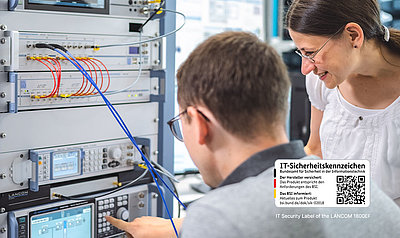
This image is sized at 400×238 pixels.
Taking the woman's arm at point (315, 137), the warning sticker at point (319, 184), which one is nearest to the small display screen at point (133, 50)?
the woman's arm at point (315, 137)

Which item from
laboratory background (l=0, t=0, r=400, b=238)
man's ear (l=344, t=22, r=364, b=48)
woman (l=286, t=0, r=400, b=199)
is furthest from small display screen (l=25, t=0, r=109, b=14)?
man's ear (l=344, t=22, r=364, b=48)

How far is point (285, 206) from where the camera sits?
0.89 m

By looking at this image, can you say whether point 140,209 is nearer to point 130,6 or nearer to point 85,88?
point 85,88

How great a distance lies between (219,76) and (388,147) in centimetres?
78

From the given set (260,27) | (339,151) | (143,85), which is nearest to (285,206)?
(339,151)

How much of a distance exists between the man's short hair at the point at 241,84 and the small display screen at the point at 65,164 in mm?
671

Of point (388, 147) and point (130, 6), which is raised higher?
point (130, 6)

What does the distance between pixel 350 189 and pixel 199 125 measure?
1.24 ft

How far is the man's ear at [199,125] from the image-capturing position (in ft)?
3.18

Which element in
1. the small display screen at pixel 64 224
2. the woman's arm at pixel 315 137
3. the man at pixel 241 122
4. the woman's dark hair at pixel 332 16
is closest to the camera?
the man at pixel 241 122

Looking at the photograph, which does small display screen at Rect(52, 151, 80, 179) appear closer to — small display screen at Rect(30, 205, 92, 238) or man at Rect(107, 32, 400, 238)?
small display screen at Rect(30, 205, 92, 238)

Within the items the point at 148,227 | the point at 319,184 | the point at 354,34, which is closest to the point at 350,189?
the point at 319,184

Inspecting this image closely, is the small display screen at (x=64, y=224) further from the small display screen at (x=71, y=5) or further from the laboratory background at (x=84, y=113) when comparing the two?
the small display screen at (x=71, y=5)

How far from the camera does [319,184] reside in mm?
1090
